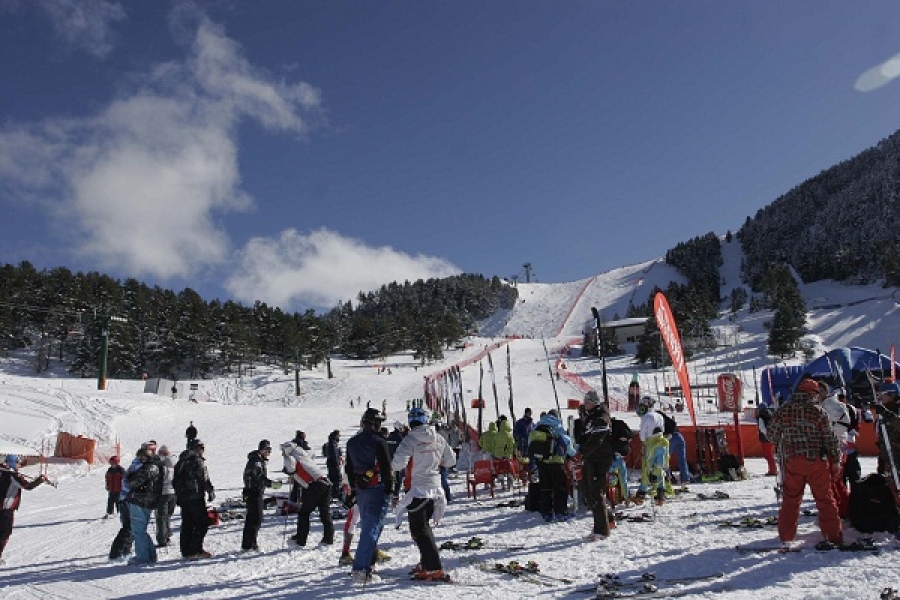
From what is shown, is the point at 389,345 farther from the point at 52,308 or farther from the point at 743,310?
the point at 743,310

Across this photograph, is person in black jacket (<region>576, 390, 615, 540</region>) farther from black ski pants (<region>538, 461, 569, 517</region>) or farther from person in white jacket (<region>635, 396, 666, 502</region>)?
person in white jacket (<region>635, 396, 666, 502</region>)

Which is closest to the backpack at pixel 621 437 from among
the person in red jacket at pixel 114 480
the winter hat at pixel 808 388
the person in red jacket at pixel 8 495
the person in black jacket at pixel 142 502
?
the winter hat at pixel 808 388

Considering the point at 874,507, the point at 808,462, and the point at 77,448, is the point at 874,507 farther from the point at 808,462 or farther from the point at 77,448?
the point at 77,448

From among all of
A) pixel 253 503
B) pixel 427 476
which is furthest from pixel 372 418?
pixel 253 503

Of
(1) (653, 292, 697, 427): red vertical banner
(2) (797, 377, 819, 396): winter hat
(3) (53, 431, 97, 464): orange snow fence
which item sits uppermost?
(1) (653, 292, 697, 427): red vertical banner

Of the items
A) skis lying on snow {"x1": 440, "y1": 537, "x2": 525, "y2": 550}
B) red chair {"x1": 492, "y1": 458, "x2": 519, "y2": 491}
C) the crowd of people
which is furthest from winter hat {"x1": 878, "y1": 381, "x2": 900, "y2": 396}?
red chair {"x1": 492, "y1": 458, "x2": 519, "y2": 491}

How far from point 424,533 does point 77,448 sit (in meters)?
23.4

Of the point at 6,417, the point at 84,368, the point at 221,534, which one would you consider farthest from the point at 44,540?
the point at 84,368

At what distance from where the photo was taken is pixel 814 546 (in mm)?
6328

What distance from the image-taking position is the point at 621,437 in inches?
314

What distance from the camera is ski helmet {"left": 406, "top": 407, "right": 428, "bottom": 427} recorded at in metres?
6.72

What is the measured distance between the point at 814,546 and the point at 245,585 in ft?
19.6

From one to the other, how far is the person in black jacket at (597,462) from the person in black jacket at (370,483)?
9.32ft

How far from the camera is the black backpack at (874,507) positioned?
6.66 metres
